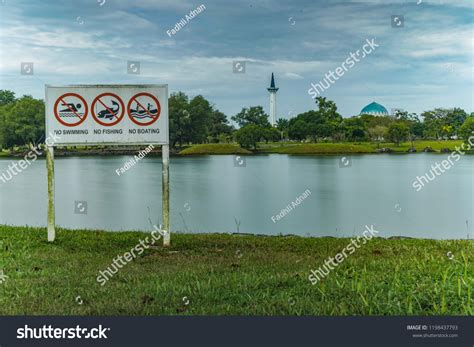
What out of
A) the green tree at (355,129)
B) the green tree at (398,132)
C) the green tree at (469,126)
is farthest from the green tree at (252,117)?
the green tree at (398,132)

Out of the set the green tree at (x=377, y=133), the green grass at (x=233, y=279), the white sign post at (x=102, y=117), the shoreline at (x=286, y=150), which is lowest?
the green grass at (x=233, y=279)

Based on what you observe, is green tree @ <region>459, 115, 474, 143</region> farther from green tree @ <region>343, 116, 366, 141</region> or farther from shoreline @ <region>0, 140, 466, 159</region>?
green tree @ <region>343, 116, 366, 141</region>

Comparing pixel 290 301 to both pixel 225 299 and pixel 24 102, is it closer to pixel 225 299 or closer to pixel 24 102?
pixel 225 299

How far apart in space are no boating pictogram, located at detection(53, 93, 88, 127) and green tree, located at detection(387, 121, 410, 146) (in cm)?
2858

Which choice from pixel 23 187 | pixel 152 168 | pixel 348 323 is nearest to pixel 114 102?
pixel 348 323

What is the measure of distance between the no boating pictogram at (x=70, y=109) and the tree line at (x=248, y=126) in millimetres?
3235

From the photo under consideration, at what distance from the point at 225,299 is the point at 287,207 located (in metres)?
5.04

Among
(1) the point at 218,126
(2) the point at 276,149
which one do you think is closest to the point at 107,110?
(1) the point at 218,126

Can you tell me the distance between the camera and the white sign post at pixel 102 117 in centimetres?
619

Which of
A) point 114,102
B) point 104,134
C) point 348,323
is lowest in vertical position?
point 348,323

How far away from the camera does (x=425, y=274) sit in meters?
4.76

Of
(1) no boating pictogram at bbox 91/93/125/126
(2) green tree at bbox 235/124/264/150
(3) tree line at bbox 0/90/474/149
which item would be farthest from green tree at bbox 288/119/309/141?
(1) no boating pictogram at bbox 91/93/125/126

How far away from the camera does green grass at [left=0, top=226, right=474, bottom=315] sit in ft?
13.0

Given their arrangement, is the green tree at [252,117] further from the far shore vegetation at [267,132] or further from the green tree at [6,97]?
the green tree at [6,97]
